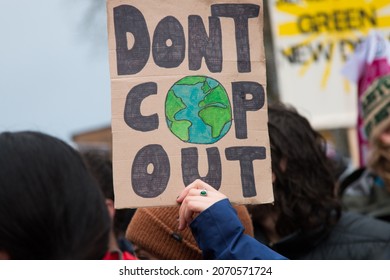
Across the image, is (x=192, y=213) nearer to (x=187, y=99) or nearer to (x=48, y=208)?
(x=187, y=99)

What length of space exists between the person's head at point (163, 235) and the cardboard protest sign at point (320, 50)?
2.56 metres

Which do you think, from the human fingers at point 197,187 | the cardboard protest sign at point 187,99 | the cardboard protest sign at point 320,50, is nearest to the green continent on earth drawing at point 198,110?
the cardboard protest sign at point 187,99

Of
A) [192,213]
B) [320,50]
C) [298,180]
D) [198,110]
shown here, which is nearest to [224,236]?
[192,213]

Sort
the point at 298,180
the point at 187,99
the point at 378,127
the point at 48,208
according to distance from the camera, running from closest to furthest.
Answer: the point at 48,208 < the point at 187,99 < the point at 298,180 < the point at 378,127

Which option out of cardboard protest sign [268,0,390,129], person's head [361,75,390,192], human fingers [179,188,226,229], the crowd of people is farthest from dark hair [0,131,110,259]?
cardboard protest sign [268,0,390,129]

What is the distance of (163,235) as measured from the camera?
86.0 inches

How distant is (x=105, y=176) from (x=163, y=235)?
1035 mm

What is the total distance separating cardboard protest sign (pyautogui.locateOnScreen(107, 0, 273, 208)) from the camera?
189 cm

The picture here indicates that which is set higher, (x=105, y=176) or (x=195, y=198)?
(x=195, y=198)

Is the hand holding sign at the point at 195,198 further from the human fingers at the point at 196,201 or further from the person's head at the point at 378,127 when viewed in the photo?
the person's head at the point at 378,127

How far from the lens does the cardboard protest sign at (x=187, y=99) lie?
74.4 inches

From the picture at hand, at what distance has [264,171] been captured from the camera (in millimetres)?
1929
